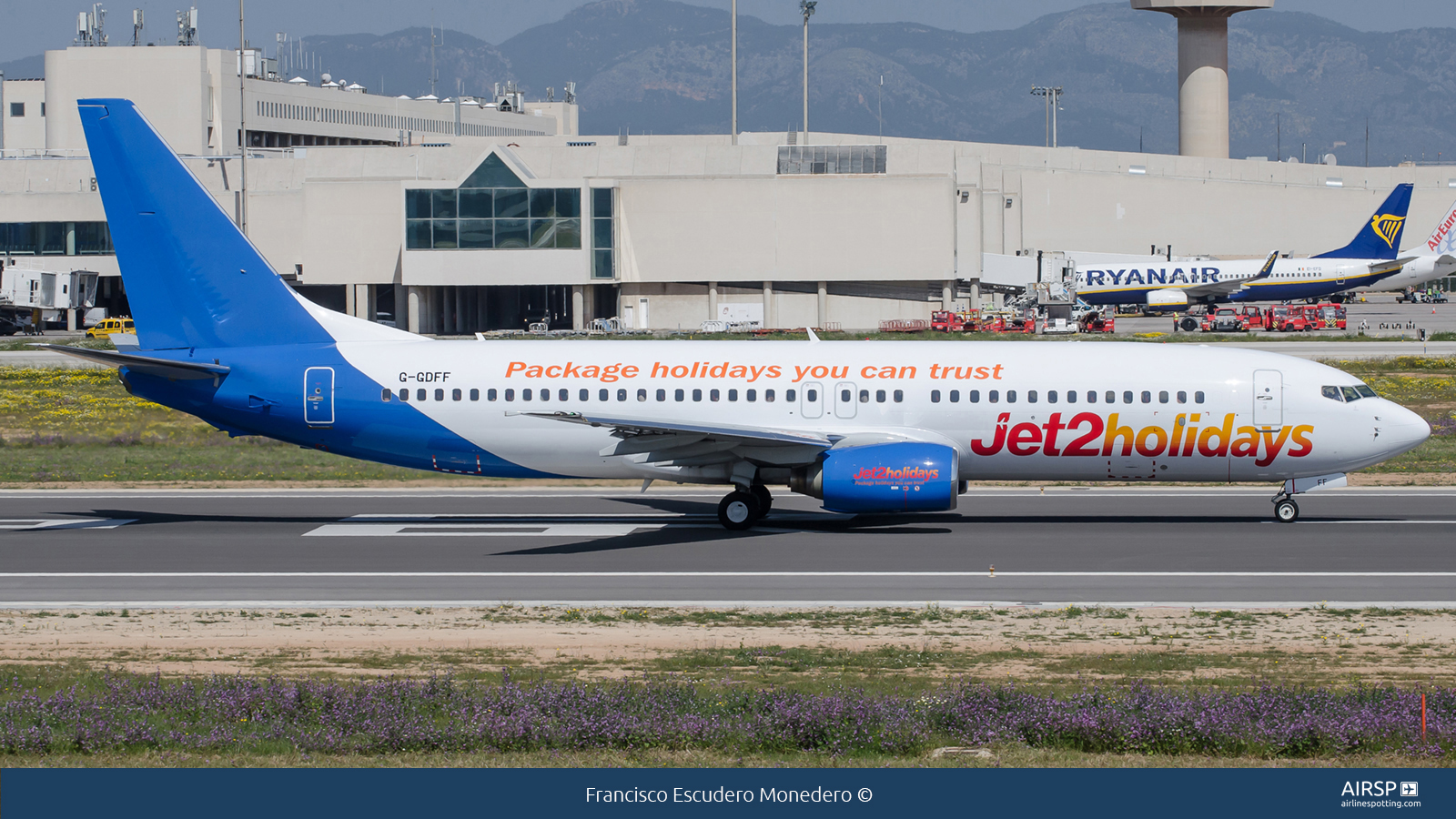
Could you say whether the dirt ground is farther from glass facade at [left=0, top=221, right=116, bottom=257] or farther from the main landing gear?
glass facade at [left=0, top=221, right=116, bottom=257]

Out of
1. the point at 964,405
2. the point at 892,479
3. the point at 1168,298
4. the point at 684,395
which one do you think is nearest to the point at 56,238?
the point at 1168,298

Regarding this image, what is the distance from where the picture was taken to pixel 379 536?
94.4 ft

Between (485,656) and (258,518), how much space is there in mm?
14721

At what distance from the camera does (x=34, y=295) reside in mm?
107438

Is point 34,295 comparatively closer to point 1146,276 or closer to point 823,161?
point 823,161

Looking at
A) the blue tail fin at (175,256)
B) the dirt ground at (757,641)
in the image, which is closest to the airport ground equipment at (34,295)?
the blue tail fin at (175,256)

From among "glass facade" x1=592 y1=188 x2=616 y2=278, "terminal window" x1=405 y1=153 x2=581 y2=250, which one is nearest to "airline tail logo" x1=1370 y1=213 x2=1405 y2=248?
"glass facade" x1=592 y1=188 x2=616 y2=278

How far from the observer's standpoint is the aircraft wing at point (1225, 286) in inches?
4220

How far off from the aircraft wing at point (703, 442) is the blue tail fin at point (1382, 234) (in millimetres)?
100507

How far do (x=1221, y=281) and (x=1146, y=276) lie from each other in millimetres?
5422

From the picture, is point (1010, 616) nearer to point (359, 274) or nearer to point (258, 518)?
point (258, 518)

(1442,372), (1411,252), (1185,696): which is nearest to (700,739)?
(1185,696)

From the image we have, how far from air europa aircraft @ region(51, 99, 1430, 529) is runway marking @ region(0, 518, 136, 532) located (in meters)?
2.99

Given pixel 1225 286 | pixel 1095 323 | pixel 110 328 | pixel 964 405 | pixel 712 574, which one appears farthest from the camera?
Result: pixel 1225 286
